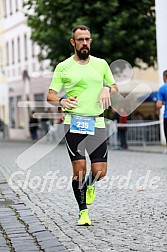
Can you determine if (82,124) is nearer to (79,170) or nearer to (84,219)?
(79,170)

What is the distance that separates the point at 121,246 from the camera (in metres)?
6.53

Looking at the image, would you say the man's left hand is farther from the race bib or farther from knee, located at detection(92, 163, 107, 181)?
knee, located at detection(92, 163, 107, 181)

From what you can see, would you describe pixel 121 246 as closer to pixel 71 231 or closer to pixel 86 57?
pixel 71 231

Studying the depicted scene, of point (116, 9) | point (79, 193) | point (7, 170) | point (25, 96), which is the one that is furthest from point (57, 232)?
point (25, 96)

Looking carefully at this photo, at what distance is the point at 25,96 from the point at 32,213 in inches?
1600

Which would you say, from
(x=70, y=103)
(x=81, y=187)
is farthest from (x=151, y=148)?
(x=70, y=103)

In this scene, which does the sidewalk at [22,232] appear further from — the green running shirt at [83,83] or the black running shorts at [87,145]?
the green running shirt at [83,83]

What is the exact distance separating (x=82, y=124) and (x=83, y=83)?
1.33 ft

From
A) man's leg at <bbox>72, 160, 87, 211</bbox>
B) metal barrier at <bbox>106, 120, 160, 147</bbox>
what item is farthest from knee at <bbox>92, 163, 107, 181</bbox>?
metal barrier at <bbox>106, 120, 160, 147</bbox>

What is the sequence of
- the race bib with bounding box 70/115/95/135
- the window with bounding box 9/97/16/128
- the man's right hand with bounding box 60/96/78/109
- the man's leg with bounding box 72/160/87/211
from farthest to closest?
1. the window with bounding box 9/97/16/128
2. the man's leg with bounding box 72/160/87/211
3. the race bib with bounding box 70/115/95/135
4. the man's right hand with bounding box 60/96/78/109

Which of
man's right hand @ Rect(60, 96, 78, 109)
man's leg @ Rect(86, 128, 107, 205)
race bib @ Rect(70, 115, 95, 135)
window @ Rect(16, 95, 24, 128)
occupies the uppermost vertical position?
man's right hand @ Rect(60, 96, 78, 109)

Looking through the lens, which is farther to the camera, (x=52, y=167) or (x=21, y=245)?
(x=52, y=167)

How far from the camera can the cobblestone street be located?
674 cm

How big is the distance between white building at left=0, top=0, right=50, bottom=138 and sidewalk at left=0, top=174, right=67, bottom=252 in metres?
38.2
